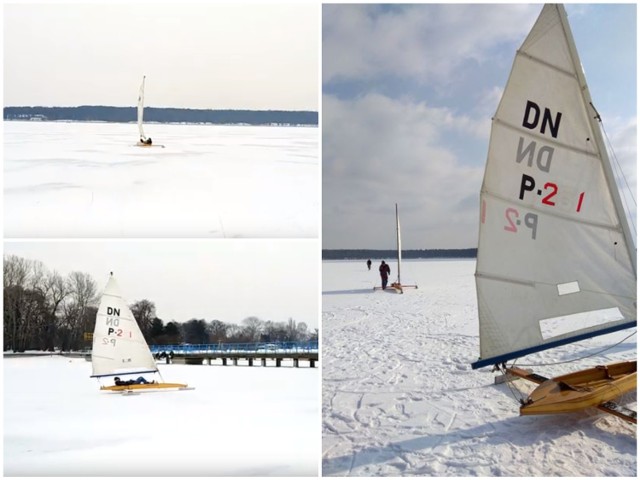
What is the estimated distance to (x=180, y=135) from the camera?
367cm

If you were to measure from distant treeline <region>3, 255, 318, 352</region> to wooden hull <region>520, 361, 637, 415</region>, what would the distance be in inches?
53.9

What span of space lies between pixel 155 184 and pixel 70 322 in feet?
3.57

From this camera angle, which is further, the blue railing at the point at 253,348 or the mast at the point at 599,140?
the blue railing at the point at 253,348

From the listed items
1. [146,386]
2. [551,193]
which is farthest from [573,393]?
[146,386]

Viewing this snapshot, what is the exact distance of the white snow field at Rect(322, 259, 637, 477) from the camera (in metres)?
2.81

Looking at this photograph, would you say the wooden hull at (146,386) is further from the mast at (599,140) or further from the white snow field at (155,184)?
the mast at (599,140)

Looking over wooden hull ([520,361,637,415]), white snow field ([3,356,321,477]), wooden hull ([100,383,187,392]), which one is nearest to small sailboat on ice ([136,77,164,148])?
white snow field ([3,356,321,477])

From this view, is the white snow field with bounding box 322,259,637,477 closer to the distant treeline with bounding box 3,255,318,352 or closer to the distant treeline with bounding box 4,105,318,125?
the distant treeline with bounding box 3,255,318,352

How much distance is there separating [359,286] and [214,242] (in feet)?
20.1

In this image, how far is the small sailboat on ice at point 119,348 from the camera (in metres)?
3.31

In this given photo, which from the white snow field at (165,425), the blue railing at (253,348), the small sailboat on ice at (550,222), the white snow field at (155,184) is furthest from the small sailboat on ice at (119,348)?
the small sailboat on ice at (550,222)

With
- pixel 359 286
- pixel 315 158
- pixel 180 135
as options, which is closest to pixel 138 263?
pixel 180 135

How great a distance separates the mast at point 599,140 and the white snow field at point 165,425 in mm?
2004

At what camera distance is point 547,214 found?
9.82 feet
